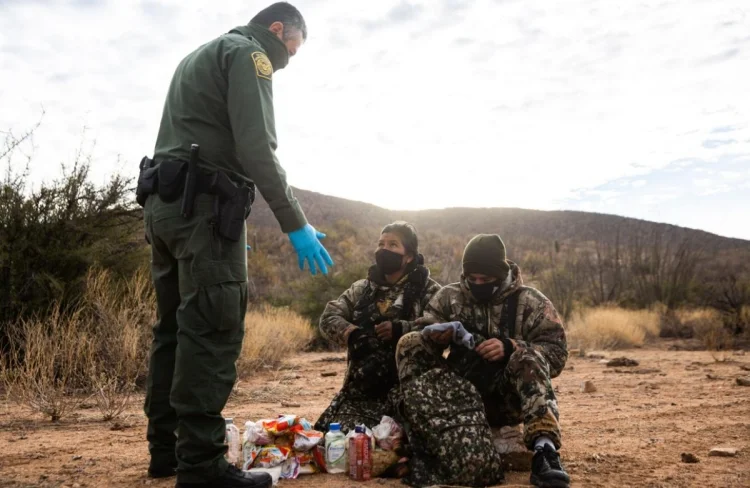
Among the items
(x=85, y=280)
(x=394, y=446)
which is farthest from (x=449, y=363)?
(x=85, y=280)

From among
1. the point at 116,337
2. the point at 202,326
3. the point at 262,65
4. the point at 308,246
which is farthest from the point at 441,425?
the point at 116,337

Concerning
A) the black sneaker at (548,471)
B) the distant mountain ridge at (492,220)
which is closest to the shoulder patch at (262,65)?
the black sneaker at (548,471)

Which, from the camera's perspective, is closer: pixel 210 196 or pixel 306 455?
pixel 210 196

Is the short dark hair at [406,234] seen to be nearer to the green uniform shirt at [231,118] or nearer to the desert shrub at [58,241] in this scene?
the green uniform shirt at [231,118]

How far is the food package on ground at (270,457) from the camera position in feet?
12.2

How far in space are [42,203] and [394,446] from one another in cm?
623

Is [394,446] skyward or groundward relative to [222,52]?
groundward

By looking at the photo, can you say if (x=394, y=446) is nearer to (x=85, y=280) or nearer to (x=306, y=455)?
(x=306, y=455)

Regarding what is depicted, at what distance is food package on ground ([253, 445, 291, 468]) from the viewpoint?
12.2ft

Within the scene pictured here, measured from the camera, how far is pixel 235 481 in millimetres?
3213

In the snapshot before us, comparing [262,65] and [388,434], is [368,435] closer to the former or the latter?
[388,434]

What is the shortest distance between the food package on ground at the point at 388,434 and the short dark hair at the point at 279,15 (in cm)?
246

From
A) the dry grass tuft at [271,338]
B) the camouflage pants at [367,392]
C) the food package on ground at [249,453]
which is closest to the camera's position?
the food package on ground at [249,453]

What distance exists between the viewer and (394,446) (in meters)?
3.95
